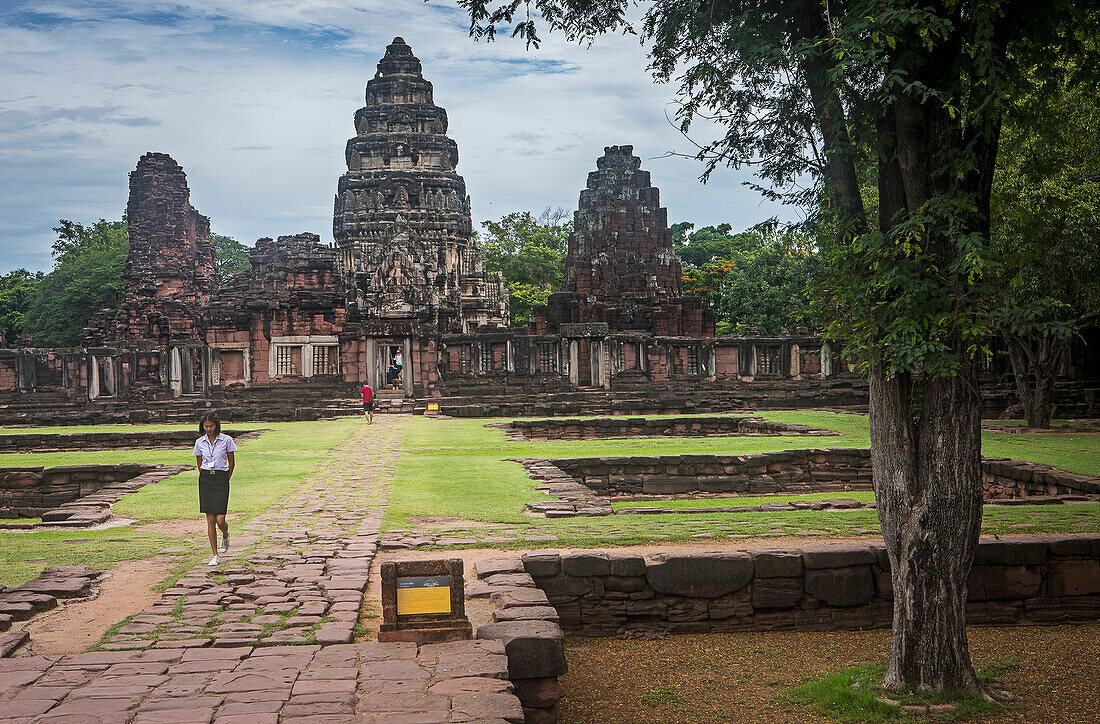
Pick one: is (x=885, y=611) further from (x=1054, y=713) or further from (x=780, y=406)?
(x=780, y=406)

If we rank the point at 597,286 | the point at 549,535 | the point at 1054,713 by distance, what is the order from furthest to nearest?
the point at 597,286
the point at 549,535
the point at 1054,713

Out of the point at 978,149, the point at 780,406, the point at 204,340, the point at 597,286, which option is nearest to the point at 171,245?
the point at 204,340

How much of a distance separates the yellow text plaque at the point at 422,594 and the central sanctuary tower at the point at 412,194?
39.2 m

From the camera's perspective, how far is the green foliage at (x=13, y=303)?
5631cm

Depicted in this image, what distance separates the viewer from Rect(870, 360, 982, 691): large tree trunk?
21.6 ft

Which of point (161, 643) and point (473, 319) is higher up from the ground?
point (473, 319)

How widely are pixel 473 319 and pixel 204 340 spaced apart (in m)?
15.4

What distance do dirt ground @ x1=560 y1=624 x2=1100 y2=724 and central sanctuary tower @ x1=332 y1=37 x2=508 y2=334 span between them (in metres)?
37.9

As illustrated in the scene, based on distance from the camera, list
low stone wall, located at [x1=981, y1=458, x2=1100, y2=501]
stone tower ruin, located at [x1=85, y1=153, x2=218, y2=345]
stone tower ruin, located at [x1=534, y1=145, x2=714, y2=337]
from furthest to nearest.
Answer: stone tower ruin, located at [x1=85, y1=153, x2=218, y2=345] → stone tower ruin, located at [x1=534, y1=145, x2=714, y2=337] → low stone wall, located at [x1=981, y1=458, x2=1100, y2=501]

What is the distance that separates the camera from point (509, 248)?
64688 mm

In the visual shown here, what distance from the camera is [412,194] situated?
172 feet

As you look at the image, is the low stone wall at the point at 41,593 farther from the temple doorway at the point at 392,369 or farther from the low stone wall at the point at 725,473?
the temple doorway at the point at 392,369

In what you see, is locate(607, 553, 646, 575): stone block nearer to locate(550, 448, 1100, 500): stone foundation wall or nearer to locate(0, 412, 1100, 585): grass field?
locate(0, 412, 1100, 585): grass field

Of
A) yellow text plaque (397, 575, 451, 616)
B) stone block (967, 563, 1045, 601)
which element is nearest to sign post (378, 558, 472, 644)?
yellow text plaque (397, 575, 451, 616)
